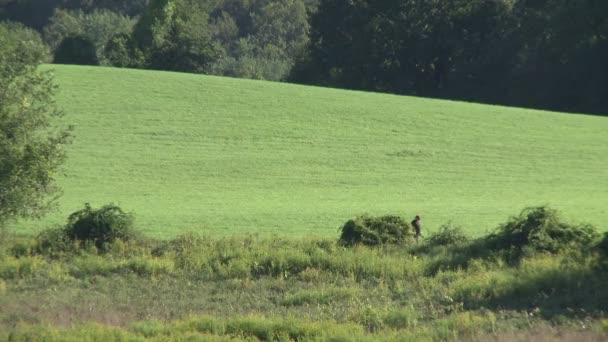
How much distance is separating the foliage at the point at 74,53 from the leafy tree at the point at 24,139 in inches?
1767

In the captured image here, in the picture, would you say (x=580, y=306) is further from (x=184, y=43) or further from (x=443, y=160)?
(x=184, y=43)

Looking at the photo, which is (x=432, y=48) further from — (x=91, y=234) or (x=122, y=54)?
(x=91, y=234)

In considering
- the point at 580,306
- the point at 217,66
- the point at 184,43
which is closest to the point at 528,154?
the point at 580,306

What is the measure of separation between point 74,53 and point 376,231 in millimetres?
49471

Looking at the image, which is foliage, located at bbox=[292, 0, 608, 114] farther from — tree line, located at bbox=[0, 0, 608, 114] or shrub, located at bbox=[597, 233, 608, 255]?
shrub, located at bbox=[597, 233, 608, 255]

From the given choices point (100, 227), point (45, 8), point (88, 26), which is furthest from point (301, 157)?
point (45, 8)

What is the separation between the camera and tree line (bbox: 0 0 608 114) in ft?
213

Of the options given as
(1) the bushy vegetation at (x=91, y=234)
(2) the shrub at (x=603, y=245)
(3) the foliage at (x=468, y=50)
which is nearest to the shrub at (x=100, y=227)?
(1) the bushy vegetation at (x=91, y=234)

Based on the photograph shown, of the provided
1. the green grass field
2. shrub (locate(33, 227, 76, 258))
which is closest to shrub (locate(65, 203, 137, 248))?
shrub (locate(33, 227, 76, 258))

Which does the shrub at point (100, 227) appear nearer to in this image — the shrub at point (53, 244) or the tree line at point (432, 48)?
the shrub at point (53, 244)

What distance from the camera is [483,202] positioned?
31562mm

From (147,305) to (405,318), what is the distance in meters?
4.67

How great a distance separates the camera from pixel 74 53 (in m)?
68.6

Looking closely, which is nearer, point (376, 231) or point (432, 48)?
point (376, 231)
